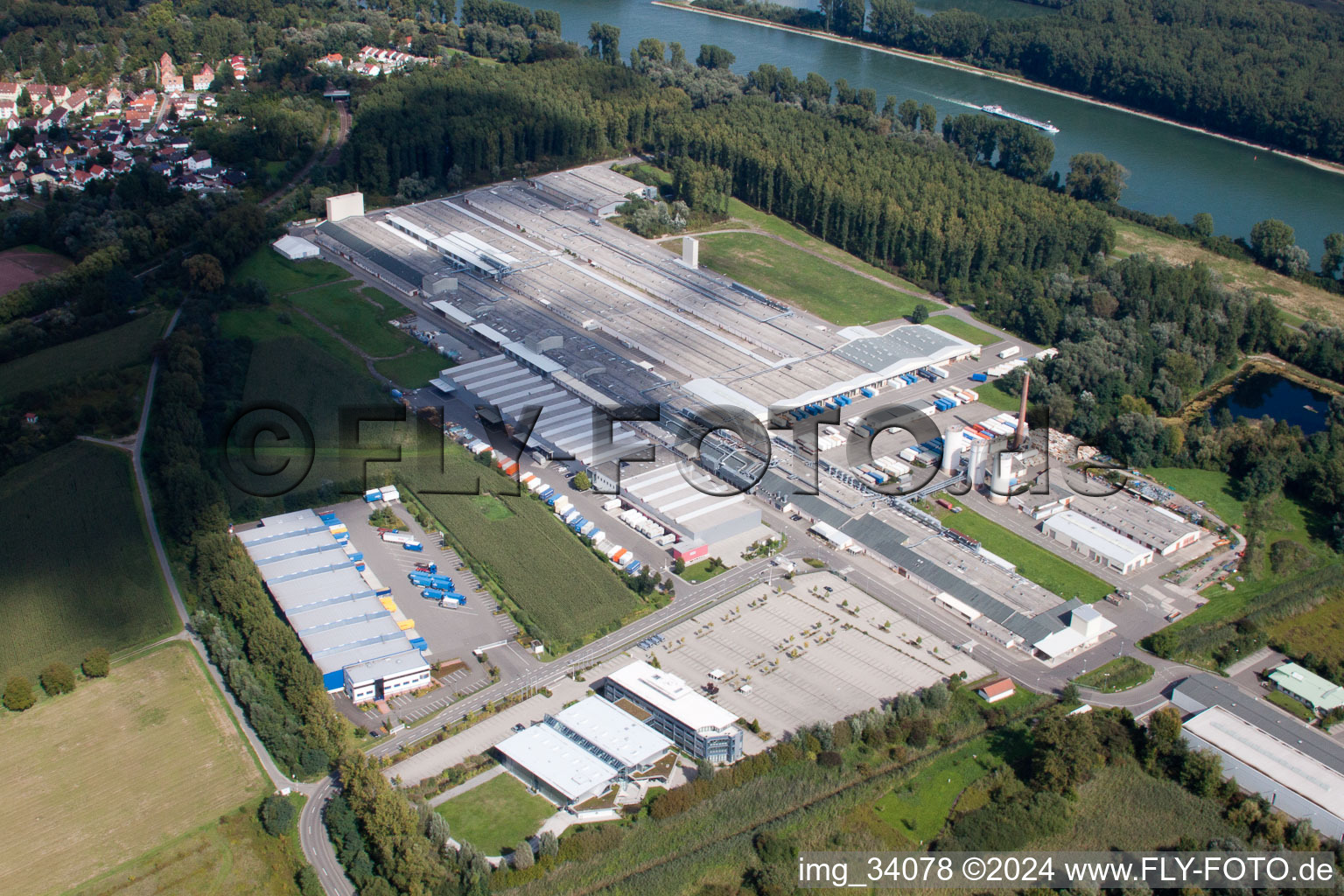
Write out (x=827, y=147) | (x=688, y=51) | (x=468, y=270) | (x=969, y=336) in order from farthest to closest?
1. (x=688, y=51)
2. (x=827, y=147)
3. (x=468, y=270)
4. (x=969, y=336)

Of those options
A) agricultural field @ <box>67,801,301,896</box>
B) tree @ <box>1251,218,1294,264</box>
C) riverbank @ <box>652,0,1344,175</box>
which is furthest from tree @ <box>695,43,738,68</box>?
agricultural field @ <box>67,801,301,896</box>

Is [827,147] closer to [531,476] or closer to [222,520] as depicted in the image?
[531,476]

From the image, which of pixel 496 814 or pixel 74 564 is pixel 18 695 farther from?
pixel 496 814

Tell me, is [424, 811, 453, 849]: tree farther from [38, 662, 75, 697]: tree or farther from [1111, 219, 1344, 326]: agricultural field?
[1111, 219, 1344, 326]: agricultural field

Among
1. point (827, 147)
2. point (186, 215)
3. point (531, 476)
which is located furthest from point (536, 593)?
point (827, 147)

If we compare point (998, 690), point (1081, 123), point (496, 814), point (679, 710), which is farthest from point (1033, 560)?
point (1081, 123)

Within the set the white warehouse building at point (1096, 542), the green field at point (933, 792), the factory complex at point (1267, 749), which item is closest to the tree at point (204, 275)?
the white warehouse building at point (1096, 542)
